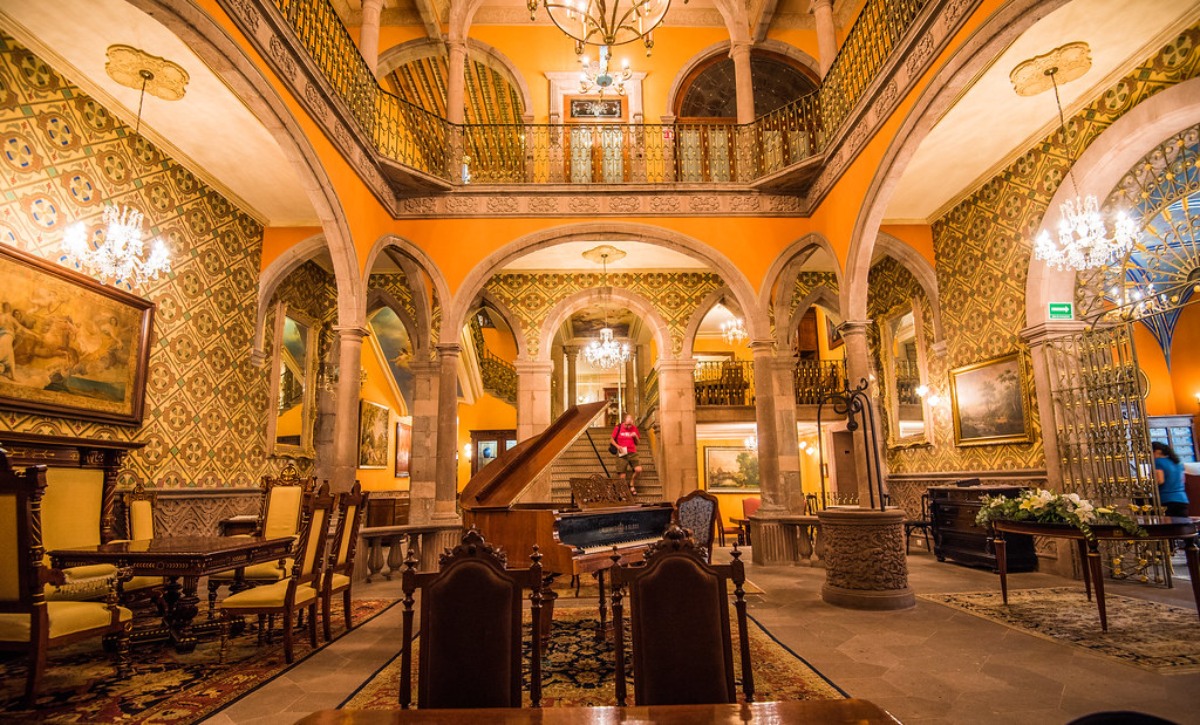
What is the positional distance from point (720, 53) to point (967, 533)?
8.10 meters

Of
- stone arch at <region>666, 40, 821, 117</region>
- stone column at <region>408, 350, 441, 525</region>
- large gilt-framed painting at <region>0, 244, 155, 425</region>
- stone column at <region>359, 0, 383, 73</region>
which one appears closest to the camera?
→ large gilt-framed painting at <region>0, 244, 155, 425</region>

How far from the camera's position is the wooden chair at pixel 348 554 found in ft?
13.8

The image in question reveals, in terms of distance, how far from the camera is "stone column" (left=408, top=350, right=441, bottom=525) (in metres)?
8.14

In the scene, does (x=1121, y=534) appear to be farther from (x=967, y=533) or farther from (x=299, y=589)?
(x=299, y=589)

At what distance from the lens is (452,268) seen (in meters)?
7.98

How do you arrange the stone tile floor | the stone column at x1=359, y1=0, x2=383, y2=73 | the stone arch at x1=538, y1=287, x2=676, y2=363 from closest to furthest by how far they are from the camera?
the stone tile floor → the stone column at x1=359, y1=0, x2=383, y2=73 → the stone arch at x1=538, y1=287, x2=676, y2=363

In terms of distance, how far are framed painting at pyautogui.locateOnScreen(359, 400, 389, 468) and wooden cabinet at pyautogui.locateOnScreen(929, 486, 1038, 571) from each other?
29.8ft

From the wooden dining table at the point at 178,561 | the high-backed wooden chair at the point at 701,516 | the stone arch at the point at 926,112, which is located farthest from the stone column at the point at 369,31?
the high-backed wooden chair at the point at 701,516

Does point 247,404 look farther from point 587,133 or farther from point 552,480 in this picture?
point 587,133

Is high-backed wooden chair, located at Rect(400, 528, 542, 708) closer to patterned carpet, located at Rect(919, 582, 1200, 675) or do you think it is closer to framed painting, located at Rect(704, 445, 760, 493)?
patterned carpet, located at Rect(919, 582, 1200, 675)

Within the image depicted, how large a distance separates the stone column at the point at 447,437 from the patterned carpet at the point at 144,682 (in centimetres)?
331

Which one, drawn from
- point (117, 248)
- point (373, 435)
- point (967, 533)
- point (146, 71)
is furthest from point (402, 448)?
point (967, 533)

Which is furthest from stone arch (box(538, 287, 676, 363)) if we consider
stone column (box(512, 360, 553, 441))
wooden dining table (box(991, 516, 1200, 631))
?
wooden dining table (box(991, 516, 1200, 631))

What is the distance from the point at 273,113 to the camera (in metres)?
5.07
